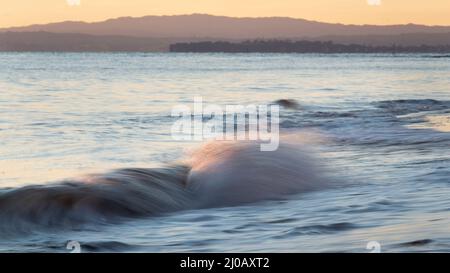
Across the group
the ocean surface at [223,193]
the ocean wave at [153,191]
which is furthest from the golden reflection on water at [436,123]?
the ocean wave at [153,191]

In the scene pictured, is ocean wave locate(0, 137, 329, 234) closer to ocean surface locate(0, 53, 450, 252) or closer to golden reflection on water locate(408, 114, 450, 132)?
ocean surface locate(0, 53, 450, 252)

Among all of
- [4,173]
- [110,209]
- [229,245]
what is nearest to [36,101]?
[4,173]

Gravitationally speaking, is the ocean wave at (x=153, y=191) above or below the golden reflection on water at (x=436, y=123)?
above

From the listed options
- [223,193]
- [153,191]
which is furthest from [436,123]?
[153,191]

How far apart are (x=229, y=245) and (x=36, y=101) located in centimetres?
2937

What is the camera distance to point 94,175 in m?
13.4

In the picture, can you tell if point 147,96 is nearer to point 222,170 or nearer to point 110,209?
point 222,170

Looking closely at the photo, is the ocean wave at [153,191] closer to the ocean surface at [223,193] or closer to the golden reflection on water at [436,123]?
the ocean surface at [223,193]

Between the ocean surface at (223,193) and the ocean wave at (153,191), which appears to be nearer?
the ocean surface at (223,193)

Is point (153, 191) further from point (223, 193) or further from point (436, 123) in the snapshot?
point (436, 123)

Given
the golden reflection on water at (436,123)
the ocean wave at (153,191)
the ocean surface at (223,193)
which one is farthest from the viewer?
the golden reflection on water at (436,123)

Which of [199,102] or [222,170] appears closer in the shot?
[222,170]

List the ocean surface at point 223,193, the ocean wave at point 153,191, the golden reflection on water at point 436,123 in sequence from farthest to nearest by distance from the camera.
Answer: the golden reflection on water at point 436,123 → the ocean wave at point 153,191 → the ocean surface at point 223,193
